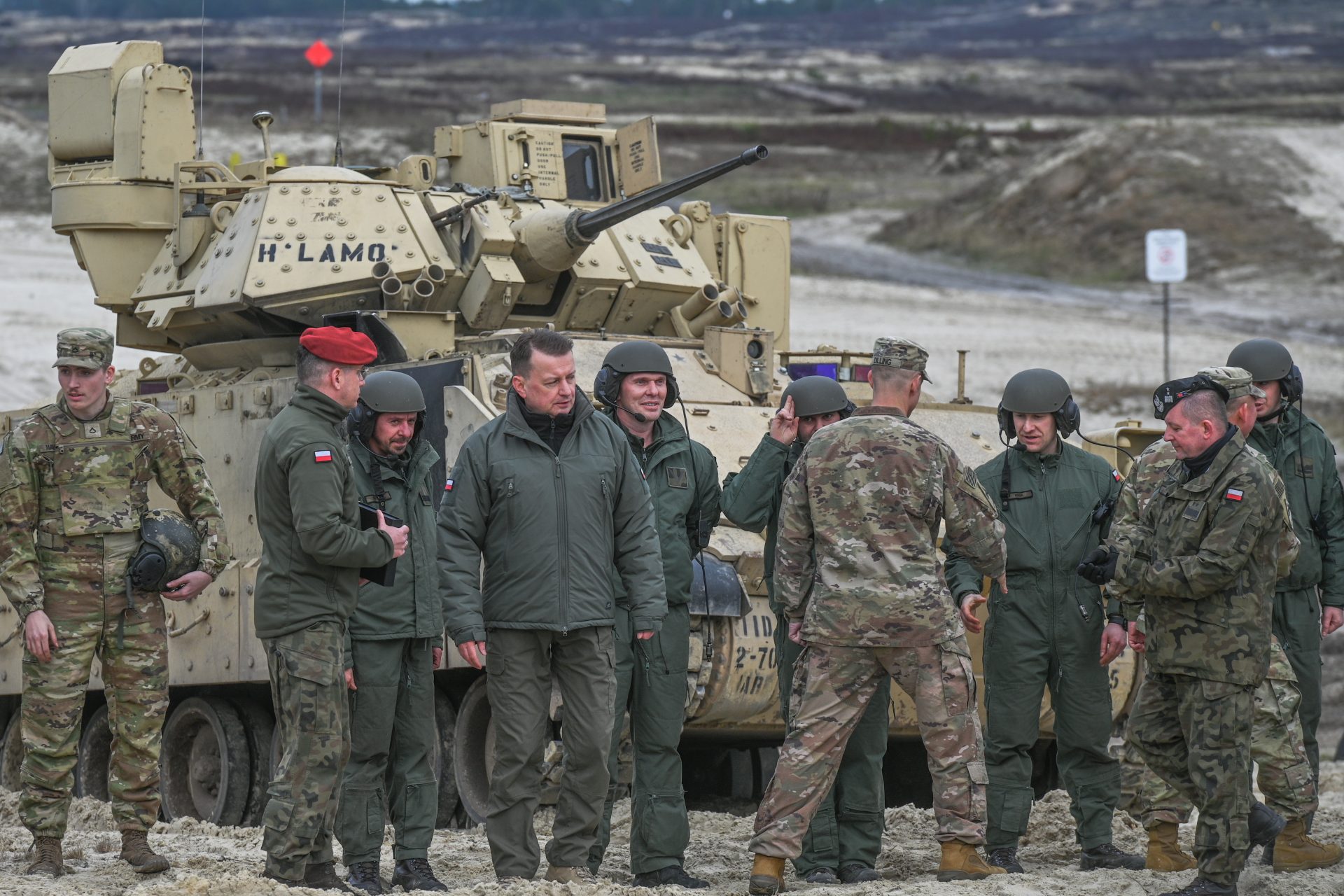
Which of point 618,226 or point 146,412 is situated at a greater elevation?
point 618,226

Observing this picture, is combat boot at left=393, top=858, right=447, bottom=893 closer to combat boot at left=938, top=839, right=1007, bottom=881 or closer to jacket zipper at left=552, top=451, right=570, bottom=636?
jacket zipper at left=552, top=451, right=570, bottom=636

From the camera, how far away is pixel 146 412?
301 inches

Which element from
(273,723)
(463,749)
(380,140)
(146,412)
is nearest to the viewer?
(146,412)

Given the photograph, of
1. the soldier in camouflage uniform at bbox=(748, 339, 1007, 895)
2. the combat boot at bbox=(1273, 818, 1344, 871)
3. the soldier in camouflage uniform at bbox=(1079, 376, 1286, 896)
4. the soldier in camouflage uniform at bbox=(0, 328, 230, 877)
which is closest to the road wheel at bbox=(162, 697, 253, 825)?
the soldier in camouflage uniform at bbox=(0, 328, 230, 877)

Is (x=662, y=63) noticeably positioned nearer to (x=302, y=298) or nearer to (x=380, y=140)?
(x=380, y=140)

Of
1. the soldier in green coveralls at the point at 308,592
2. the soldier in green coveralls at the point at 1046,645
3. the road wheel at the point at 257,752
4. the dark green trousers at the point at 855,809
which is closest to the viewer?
the soldier in green coveralls at the point at 308,592

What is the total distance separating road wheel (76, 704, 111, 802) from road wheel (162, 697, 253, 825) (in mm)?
504

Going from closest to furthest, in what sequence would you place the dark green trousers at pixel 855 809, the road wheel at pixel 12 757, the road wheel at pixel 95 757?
the dark green trousers at pixel 855 809 < the road wheel at pixel 95 757 < the road wheel at pixel 12 757

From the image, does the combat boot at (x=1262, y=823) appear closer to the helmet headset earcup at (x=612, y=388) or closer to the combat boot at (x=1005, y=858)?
the combat boot at (x=1005, y=858)

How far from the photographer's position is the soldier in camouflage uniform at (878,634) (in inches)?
274

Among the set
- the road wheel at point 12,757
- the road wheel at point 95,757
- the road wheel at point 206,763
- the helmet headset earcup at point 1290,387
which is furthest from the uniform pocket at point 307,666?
the road wheel at point 12,757

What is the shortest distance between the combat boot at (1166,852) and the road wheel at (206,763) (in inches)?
184

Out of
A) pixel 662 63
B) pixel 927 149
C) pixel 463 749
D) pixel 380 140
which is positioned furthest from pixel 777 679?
pixel 662 63

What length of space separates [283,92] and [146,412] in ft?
165
